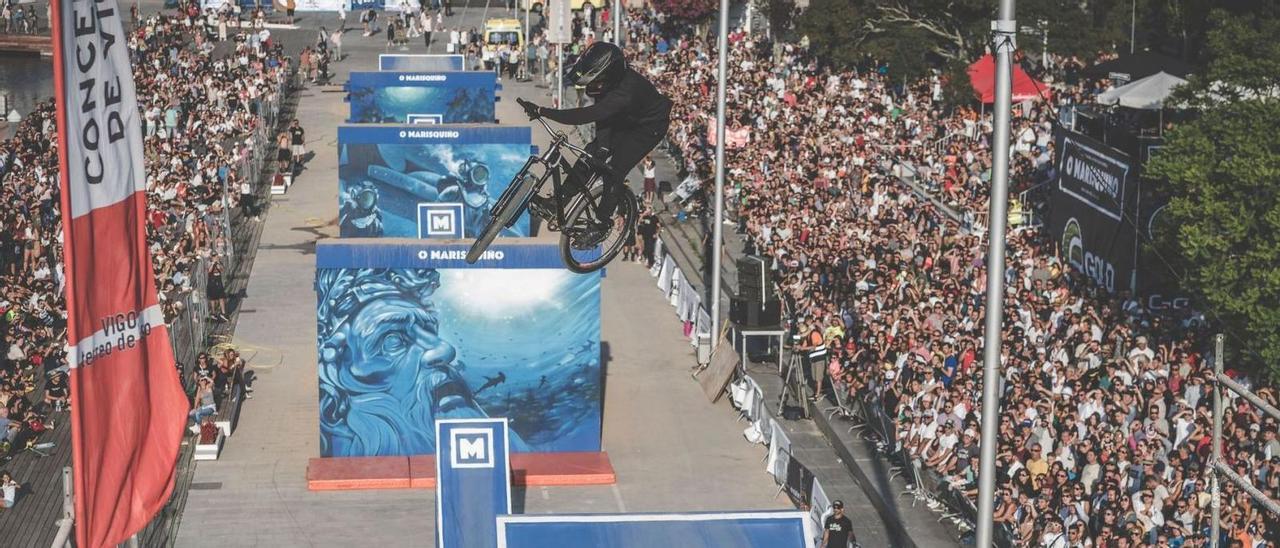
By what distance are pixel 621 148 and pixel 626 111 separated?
24.3 inches

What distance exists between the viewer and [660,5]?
3049 inches

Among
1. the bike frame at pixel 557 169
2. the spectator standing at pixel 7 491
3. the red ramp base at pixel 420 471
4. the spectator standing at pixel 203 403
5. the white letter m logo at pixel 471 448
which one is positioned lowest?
the red ramp base at pixel 420 471

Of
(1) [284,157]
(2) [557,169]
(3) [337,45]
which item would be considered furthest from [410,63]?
(2) [557,169]

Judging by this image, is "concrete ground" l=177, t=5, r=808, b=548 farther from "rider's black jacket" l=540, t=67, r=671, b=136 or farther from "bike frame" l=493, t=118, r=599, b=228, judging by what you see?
"rider's black jacket" l=540, t=67, r=671, b=136

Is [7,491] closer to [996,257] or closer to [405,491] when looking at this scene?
[405,491]

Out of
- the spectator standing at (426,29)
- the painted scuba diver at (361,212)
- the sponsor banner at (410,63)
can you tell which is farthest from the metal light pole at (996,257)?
the spectator standing at (426,29)

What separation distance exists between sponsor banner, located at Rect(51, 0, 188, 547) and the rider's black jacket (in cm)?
298

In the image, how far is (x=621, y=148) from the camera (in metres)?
13.5

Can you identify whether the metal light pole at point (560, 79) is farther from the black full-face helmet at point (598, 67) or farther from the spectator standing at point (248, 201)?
the black full-face helmet at point (598, 67)

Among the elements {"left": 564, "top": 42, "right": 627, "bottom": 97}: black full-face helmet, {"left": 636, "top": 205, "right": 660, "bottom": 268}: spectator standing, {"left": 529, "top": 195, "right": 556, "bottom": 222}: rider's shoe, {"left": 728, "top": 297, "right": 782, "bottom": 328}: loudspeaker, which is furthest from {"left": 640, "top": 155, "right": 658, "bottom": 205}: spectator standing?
{"left": 564, "top": 42, "right": 627, "bottom": 97}: black full-face helmet

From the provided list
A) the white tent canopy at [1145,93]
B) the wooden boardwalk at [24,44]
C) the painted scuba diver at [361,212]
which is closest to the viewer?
the white tent canopy at [1145,93]

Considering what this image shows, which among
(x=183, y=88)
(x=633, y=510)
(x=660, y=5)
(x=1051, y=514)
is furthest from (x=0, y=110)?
(x=1051, y=514)

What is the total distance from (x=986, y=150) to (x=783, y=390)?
497 inches

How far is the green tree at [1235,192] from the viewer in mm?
27859
